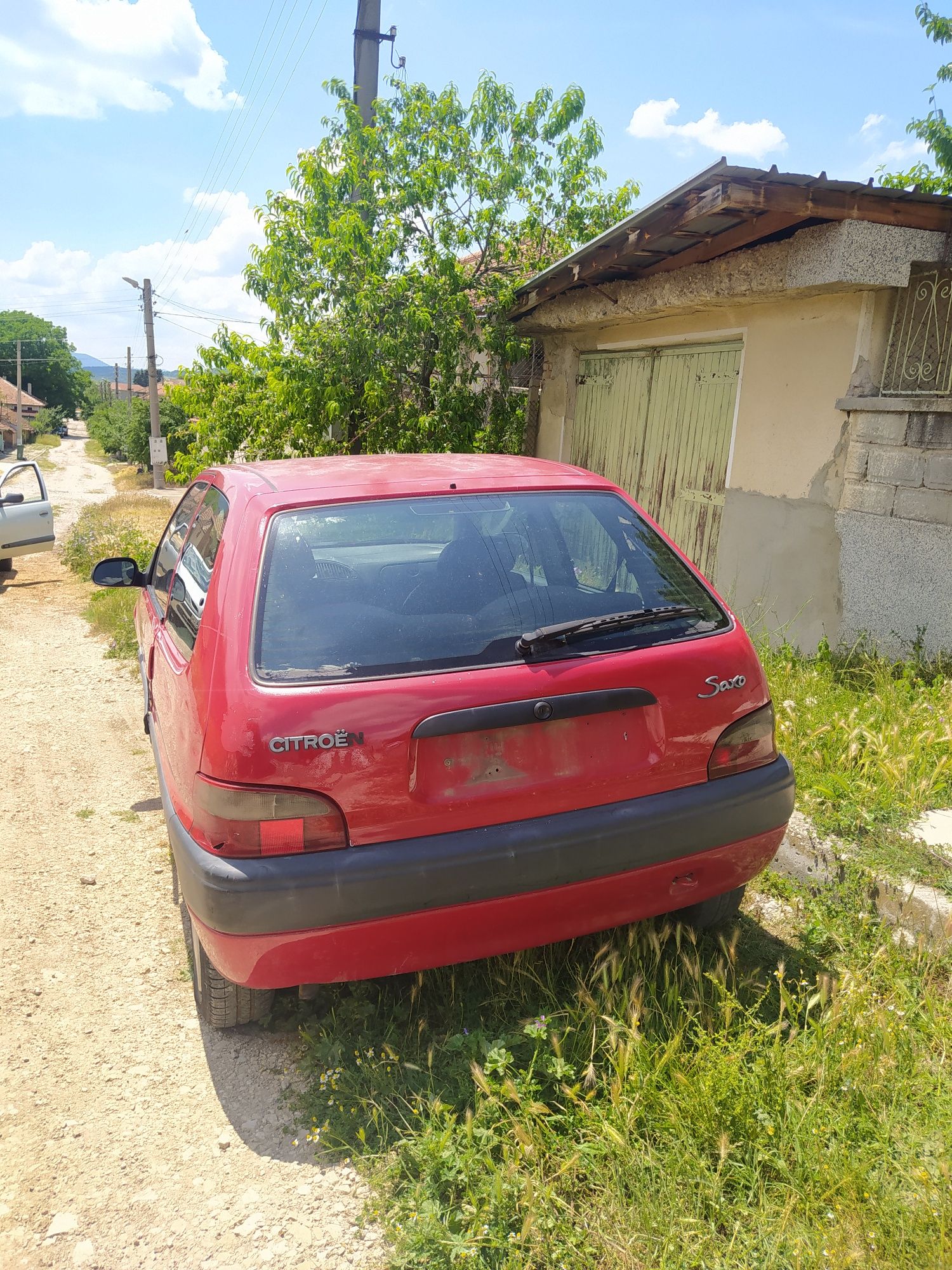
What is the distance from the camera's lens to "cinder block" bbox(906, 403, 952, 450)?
4.96 meters

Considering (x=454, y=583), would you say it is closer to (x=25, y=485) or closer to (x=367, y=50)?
(x=367, y=50)

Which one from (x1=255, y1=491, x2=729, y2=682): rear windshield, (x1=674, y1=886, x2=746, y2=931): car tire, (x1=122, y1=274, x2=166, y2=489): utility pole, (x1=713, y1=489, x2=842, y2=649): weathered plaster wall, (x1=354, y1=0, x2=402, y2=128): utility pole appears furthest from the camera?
(x1=122, y1=274, x2=166, y2=489): utility pole

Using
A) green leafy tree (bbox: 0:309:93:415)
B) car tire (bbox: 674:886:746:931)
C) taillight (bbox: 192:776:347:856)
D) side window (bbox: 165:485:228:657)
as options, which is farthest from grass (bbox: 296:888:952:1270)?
green leafy tree (bbox: 0:309:93:415)

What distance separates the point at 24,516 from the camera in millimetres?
11094

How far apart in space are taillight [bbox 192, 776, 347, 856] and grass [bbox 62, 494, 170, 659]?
596cm

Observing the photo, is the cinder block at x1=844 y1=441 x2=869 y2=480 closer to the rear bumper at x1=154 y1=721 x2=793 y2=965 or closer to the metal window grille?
the metal window grille

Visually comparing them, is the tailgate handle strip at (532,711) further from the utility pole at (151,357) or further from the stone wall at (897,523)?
the utility pole at (151,357)

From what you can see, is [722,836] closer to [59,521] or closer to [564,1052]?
[564,1052]

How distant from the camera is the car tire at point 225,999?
271cm

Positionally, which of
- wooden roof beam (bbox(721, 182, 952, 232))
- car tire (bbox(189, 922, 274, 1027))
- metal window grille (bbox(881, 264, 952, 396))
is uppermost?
wooden roof beam (bbox(721, 182, 952, 232))

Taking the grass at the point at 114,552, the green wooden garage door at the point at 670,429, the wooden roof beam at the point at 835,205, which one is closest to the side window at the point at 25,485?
the grass at the point at 114,552

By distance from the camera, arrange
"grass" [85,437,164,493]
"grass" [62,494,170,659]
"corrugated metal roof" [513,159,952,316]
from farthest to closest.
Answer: "grass" [85,437,164,493] < "grass" [62,494,170,659] < "corrugated metal roof" [513,159,952,316]

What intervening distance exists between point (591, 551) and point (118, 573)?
2.61m

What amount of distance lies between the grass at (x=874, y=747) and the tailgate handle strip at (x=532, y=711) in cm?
155
